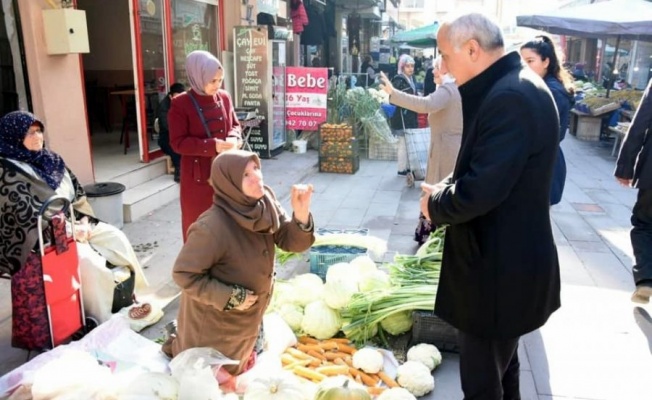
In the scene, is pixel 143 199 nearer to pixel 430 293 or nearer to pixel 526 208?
pixel 430 293

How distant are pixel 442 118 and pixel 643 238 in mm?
1867

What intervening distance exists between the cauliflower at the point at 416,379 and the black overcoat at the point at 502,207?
908 millimetres

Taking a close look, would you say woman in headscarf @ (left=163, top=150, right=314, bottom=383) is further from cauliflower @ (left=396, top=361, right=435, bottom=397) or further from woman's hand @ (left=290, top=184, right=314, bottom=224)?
cauliflower @ (left=396, top=361, right=435, bottom=397)

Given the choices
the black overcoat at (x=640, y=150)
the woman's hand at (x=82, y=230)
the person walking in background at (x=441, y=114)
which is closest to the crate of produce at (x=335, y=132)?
the person walking in background at (x=441, y=114)

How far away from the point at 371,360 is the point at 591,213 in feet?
16.5

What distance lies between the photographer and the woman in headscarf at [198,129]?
397 centimetres

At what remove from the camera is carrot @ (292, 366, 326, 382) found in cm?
310

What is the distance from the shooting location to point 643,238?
162 inches

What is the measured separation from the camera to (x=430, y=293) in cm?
348

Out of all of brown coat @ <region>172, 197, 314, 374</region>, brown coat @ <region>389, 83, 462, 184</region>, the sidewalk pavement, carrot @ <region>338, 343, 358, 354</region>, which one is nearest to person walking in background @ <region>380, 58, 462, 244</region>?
brown coat @ <region>389, 83, 462, 184</region>

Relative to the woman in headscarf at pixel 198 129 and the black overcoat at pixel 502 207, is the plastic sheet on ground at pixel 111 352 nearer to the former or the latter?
the woman in headscarf at pixel 198 129

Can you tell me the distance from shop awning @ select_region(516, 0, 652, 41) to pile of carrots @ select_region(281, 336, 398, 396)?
969 cm

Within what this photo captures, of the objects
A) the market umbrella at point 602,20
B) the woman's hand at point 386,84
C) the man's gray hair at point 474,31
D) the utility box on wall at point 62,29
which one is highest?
the market umbrella at point 602,20

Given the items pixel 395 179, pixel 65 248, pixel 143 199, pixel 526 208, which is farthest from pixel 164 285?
pixel 395 179
